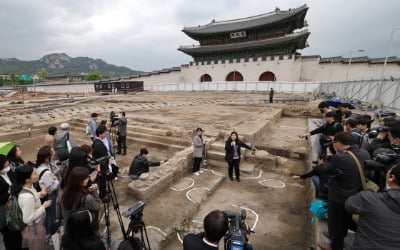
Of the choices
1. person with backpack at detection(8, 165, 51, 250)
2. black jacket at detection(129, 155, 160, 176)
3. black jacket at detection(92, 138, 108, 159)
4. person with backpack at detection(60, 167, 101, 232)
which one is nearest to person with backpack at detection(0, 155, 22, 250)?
person with backpack at detection(8, 165, 51, 250)

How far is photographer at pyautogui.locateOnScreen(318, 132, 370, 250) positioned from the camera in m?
2.60

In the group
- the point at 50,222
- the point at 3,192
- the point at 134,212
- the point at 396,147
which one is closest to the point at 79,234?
the point at 134,212

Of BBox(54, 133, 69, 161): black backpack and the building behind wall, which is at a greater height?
the building behind wall

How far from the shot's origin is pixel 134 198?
16.1 ft

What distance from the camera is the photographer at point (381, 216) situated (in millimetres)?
1858

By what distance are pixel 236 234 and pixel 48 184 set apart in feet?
9.87

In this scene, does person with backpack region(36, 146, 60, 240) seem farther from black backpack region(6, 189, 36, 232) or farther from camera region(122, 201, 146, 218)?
camera region(122, 201, 146, 218)

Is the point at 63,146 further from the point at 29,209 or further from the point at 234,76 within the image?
the point at 234,76

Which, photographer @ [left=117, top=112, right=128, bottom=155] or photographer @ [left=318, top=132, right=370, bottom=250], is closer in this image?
photographer @ [left=318, top=132, right=370, bottom=250]

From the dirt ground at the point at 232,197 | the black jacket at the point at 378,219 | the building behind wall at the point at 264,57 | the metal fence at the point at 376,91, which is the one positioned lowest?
the dirt ground at the point at 232,197

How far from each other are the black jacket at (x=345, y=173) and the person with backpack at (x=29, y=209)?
12.6ft

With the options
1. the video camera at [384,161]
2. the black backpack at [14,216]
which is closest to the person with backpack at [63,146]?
the black backpack at [14,216]

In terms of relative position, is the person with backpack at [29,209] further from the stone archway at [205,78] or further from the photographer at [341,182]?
the stone archway at [205,78]

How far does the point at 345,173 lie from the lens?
8.59 feet
